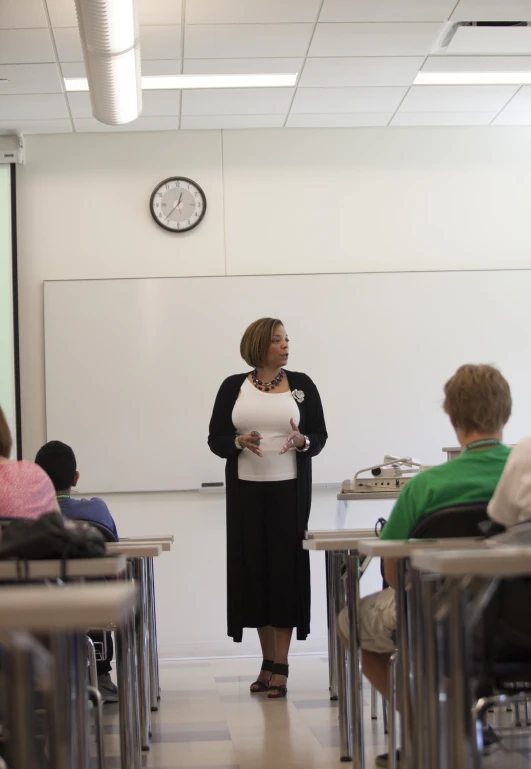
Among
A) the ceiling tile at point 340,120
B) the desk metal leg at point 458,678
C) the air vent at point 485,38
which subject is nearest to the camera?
the desk metal leg at point 458,678

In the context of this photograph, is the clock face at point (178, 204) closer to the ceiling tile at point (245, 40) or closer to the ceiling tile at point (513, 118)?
the ceiling tile at point (245, 40)

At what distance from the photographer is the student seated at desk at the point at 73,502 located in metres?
3.31

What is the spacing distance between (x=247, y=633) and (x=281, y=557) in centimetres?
181

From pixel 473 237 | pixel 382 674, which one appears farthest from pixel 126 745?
pixel 473 237

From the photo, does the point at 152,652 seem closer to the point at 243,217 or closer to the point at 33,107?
the point at 243,217

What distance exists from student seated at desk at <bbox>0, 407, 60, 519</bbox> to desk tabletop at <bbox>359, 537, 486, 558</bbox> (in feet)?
2.85

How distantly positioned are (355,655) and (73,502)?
130 cm

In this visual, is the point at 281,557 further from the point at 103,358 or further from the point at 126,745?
the point at 103,358

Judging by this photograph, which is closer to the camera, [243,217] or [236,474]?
[236,474]

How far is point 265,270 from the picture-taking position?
19.4 feet

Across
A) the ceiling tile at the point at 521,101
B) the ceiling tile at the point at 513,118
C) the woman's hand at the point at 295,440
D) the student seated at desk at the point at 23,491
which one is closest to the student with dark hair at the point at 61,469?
the woman's hand at the point at 295,440

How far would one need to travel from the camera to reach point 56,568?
1.81m

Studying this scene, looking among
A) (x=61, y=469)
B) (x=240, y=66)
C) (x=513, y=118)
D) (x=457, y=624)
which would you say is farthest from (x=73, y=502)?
(x=513, y=118)

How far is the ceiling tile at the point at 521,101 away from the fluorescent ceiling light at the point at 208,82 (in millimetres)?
1383
